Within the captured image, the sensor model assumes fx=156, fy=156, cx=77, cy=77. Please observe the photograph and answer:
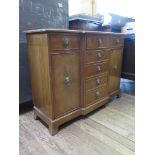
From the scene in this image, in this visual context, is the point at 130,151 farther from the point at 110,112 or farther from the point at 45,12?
the point at 45,12

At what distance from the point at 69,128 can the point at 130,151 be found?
0.55 metres

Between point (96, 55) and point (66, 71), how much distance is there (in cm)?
41

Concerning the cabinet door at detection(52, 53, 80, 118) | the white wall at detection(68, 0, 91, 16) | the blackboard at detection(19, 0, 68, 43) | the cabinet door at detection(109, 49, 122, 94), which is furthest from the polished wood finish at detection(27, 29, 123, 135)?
the white wall at detection(68, 0, 91, 16)

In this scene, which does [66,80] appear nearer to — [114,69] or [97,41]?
[97,41]

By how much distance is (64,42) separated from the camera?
4.10 feet

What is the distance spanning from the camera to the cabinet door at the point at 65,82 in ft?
4.13

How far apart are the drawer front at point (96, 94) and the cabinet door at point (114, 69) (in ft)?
0.55

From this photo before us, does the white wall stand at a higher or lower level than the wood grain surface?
higher

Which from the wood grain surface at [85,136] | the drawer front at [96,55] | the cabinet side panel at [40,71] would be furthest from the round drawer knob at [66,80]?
the wood grain surface at [85,136]

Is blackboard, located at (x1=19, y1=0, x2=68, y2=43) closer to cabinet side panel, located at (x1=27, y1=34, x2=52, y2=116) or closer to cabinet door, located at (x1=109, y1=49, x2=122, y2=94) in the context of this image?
cabinet side panel, located at (x1=27, y1=34, x2=52, y2=116)

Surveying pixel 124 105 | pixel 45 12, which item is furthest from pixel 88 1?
pixel 124 105

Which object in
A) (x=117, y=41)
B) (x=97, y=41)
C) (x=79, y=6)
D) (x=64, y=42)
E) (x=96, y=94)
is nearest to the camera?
(x=64, y=42)

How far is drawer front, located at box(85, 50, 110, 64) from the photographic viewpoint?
147 centimetres

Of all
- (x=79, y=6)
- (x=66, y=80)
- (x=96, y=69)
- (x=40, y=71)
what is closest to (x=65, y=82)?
(x=66, y=80)
